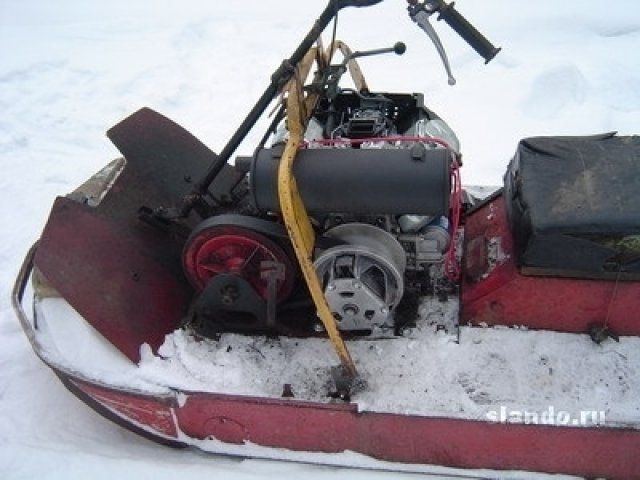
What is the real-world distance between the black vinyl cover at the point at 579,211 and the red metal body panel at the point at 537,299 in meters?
0.06

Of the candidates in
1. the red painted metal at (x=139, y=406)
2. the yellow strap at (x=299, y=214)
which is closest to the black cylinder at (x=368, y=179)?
the yellow strap at (x=299, y=214)

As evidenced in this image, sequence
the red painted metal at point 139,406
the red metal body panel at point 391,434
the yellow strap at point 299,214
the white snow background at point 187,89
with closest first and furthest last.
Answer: the yellow strap at point 299,214, the red metal body panel at point 391,434, the red painted metal at point 139,406, the white snow background at point 187,89

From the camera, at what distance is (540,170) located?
2428 mm

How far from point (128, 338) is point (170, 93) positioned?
339cm

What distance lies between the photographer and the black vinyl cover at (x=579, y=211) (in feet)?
7.11

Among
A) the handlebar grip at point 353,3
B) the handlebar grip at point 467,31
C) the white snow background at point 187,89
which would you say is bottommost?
the white snow background at point 187,89

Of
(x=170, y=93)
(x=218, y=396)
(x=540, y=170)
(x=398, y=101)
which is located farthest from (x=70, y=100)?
(x=540, y=170)

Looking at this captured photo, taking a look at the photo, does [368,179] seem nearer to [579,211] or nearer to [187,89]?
[579,211]

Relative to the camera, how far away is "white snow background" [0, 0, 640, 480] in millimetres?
2842

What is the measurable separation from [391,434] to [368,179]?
0.93m

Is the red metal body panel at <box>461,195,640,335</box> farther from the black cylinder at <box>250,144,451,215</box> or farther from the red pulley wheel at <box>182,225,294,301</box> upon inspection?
the red pulley wheel at <box>182,225,294,301</box>

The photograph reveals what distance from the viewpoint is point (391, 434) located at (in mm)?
2354

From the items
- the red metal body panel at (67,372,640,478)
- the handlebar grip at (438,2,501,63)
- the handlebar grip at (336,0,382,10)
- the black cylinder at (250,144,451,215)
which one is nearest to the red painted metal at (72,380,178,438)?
the red metal body panel at (67,372,640,478)

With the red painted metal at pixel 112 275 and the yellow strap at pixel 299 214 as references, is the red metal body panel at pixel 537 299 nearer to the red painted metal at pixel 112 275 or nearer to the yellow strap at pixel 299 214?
the yellow strap at pixel 299 214
